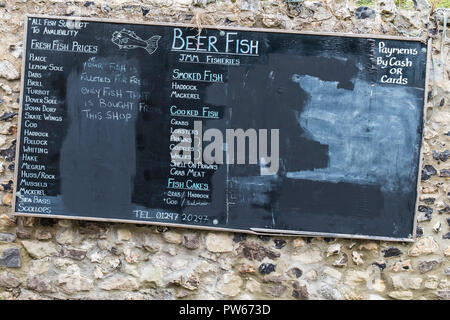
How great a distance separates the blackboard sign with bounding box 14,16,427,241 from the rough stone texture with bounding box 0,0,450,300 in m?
0.12

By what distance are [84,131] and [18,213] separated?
829mm

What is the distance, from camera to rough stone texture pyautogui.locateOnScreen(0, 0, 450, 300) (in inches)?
170

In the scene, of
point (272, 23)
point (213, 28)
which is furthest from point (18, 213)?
point (272, 23)

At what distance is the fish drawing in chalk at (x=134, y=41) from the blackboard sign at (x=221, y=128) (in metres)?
0.01

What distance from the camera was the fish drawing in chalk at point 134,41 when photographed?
4.35 meters

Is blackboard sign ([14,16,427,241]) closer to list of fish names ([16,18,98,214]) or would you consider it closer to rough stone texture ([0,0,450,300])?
list of fish names ([16,18,98,214])

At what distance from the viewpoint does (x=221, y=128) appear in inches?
171

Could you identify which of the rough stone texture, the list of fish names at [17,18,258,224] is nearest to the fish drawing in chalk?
the list of fish names at [17,18,258,224]

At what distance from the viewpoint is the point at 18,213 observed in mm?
4414

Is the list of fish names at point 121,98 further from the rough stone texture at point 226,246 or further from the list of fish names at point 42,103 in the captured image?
the rough stone texture at point 226,246

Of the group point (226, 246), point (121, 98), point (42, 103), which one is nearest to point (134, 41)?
point (121, 98)

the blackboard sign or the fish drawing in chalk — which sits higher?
the fish drawing in chalk

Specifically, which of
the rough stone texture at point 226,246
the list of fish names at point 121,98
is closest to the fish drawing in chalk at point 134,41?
the list of fish names at point 121,98

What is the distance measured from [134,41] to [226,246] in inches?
69.0
